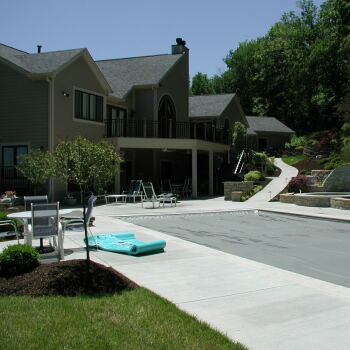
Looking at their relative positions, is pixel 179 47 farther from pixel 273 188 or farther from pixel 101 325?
pixel 101 325

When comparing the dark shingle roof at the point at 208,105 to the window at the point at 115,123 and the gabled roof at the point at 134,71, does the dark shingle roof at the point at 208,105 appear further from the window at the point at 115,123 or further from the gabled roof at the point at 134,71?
the window at the point at 115,123

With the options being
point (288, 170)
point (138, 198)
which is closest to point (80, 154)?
point (138, 198)

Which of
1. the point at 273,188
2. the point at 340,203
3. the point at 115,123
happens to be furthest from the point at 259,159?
the point at 340,203

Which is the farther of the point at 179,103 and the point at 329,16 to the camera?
the point at 329,16

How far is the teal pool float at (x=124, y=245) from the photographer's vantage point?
8.43m

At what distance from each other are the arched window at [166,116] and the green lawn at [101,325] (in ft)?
64.1

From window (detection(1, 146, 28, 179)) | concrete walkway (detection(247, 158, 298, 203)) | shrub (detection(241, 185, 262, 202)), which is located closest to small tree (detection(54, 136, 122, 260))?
window (detection(1, 146, 28, 179))

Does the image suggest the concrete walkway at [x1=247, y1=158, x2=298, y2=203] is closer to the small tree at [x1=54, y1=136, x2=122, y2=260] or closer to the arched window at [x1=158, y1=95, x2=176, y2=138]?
the arched window at [x1=158, y1=95, x2=176, y2=138]

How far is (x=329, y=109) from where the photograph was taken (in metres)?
50.9

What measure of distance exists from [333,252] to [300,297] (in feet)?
13.8

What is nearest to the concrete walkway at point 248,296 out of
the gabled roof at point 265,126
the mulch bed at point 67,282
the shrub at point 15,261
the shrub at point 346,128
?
the mulch bed at point 67,282

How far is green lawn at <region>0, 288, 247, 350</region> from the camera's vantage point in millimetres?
4117

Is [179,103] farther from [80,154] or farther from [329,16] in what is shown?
[329,16]

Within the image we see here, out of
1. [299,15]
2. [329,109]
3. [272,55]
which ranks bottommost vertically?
[329,109]
